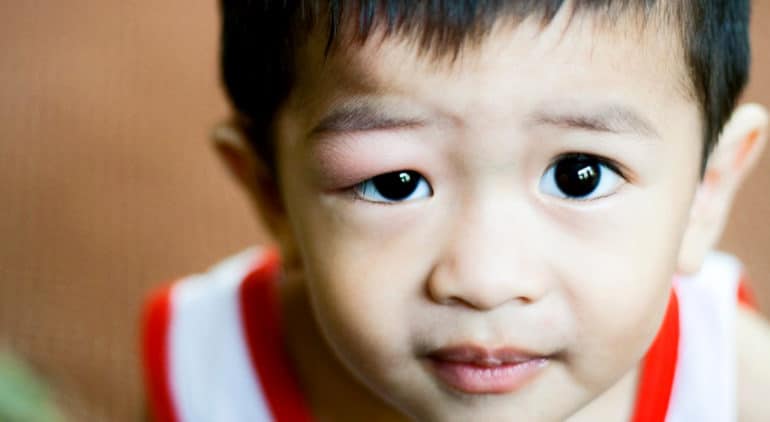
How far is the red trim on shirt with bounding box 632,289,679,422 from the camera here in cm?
84

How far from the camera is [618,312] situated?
633 millimetres

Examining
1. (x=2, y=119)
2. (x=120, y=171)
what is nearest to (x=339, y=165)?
(x=120, y=171)

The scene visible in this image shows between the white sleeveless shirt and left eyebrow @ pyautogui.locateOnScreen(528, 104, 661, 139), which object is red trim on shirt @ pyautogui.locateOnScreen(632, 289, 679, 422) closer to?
the white sleeveless shirt

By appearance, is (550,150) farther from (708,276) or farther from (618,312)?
(708,276)

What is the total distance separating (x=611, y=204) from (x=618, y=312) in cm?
6

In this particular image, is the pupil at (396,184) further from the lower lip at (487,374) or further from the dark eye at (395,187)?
the lower lip at (487,374)

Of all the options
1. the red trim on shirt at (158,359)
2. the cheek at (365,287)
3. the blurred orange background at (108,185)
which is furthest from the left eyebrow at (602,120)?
the blurred orange background at (108,185)

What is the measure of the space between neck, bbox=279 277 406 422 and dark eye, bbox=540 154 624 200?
0.29 meters

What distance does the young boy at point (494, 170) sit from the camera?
588 mm

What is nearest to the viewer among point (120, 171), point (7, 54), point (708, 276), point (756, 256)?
point (708, 276)

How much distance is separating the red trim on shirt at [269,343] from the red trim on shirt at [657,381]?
0.27 m

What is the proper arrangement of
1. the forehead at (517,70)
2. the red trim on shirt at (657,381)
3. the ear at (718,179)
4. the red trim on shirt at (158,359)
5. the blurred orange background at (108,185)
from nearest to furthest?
the forehead at (517,70) < the ear at (718,179) < the red trim on shirt at (657,381) < the red trim on shirt at (158,359) < the blurred orange background at (108,185)

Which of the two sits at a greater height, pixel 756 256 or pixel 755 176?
pixel 755 176

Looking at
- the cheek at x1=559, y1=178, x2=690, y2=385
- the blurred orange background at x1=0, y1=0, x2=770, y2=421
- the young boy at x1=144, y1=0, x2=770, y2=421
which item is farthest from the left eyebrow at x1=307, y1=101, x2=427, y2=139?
the blurred orange background at x1=0, y1=0, x2=770, y2=421
